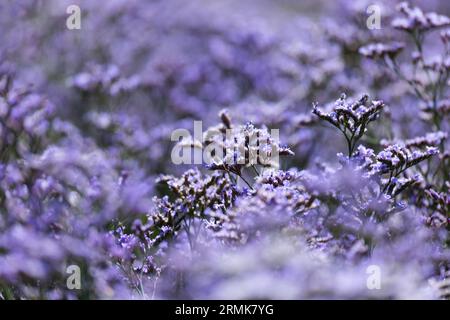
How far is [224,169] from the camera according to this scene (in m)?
3.51

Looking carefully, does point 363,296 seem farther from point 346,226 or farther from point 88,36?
point 88,36

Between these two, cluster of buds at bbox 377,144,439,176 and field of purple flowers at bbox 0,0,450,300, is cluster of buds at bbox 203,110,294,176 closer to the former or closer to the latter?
field of purple flowers at bbox 0,0,450,300

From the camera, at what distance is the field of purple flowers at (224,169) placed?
3.10 m

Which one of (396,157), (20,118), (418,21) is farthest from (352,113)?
(20,118)

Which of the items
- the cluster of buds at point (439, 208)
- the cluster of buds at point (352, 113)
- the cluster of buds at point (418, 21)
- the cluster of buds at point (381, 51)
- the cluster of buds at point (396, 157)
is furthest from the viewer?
the cluster of buds at point (381, 51)

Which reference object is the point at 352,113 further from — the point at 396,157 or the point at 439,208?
the point at 439,208

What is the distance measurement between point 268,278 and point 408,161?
1.14 m

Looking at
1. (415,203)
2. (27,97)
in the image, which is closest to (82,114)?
(27,97)

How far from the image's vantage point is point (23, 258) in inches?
134

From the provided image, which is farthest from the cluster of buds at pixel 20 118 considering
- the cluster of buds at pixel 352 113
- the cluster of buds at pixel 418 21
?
the cluster of buds at pixel 418 21

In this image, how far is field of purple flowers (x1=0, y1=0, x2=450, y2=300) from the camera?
310 centimetres

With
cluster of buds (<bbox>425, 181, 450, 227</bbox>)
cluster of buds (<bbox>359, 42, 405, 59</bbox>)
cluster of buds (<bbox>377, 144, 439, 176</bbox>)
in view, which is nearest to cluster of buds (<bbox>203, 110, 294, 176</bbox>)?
cluster of buds (<bbox>377, 144, 439, 176</bbox>)

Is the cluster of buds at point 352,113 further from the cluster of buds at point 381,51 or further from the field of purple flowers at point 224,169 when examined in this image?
the cluster of buds at point 381,51

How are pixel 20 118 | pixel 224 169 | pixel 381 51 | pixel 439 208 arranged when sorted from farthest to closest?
pixel 381 51 → pixel 20 118 → pixel 439 208 → pixel 224 169
